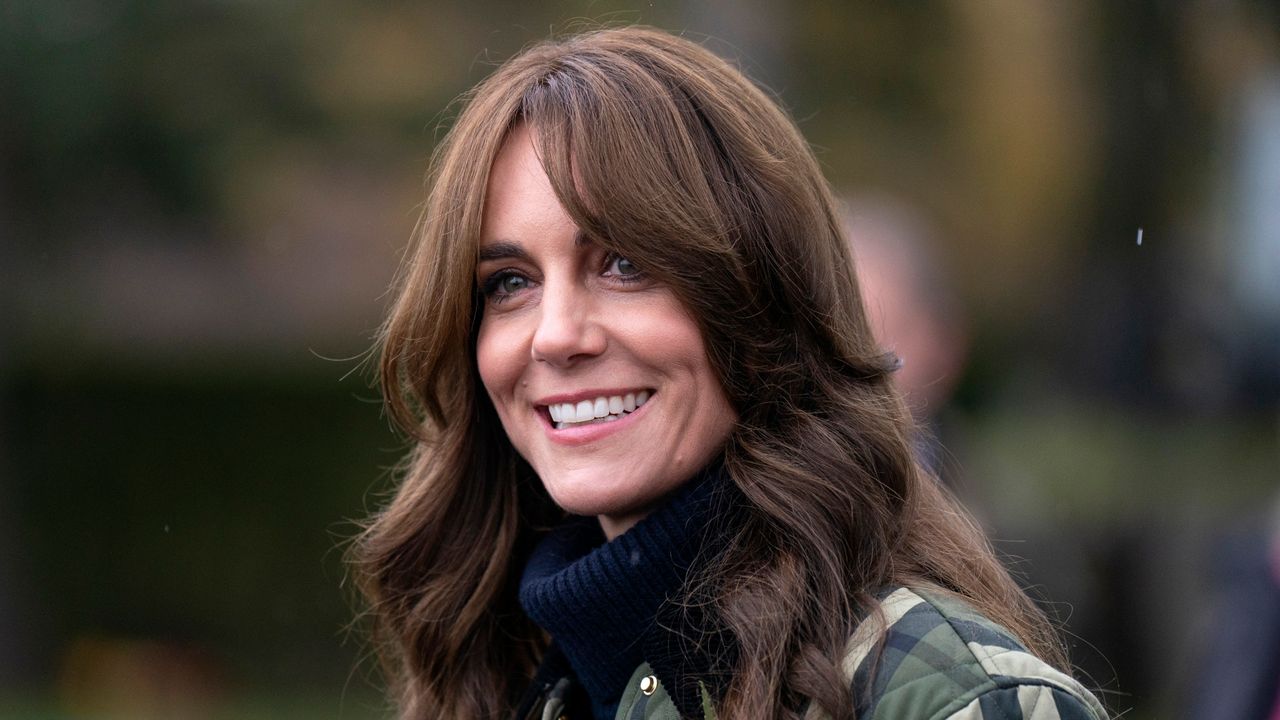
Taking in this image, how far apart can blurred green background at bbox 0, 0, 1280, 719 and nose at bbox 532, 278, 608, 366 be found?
605 centimetres

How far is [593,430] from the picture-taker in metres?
2.76

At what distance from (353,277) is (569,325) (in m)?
11.4

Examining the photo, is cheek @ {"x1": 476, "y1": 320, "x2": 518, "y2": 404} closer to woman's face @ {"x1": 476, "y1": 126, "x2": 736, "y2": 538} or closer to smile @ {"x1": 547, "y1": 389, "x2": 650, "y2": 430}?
woman's face @ {"x1": 476, "y1": 126, "x2": 736, "y2": 538}

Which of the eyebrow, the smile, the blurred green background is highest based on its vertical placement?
the eyebrow

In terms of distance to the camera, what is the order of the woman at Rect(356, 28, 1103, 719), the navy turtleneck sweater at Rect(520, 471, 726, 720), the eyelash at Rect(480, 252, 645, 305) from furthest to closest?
1. the eyelash at Rect(480, 252, 645, 305)
2. the navy turtleneck sweater at Rect(520, 471, 726, 720)
3. the woman at Rect(356, 28, 1103, 719)

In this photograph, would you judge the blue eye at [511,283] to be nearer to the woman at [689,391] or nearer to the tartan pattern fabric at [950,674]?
the woman at [689,391]

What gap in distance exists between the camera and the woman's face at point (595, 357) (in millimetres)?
2689

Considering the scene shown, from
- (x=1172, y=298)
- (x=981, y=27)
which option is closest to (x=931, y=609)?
(x=1172, y=298)

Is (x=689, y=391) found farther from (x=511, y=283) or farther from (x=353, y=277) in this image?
(x=353, y=277)

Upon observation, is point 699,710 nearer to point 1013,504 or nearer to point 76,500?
point 1013,504

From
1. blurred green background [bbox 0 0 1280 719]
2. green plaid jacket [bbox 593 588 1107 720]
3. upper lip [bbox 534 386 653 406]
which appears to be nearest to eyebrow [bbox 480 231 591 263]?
upper lip [bbox 534 386 653 406]

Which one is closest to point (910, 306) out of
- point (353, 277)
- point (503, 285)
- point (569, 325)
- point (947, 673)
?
point (503, 285)

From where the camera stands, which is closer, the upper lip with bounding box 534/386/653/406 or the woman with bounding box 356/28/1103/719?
the woman with bounding box 356/28/1103/719

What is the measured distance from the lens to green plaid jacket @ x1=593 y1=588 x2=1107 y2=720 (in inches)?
89.4
